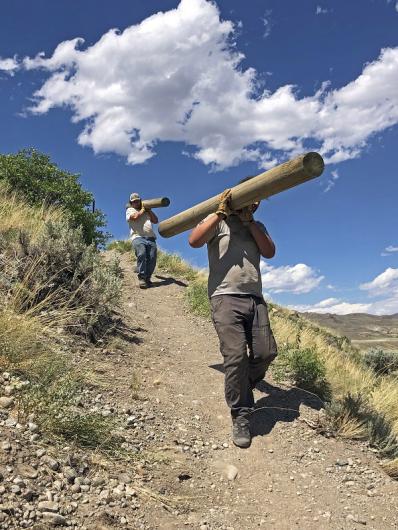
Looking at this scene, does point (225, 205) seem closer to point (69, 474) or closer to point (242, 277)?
point (242, 277)

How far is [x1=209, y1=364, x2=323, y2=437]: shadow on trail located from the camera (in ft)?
16.0

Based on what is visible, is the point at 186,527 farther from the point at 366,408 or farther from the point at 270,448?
the point at 366,408

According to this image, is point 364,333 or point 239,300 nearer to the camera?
point 239,300

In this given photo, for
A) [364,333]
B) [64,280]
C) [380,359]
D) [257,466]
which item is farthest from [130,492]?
[364,333]

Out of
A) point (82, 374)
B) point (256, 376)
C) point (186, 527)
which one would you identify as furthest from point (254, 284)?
point (186, 527)

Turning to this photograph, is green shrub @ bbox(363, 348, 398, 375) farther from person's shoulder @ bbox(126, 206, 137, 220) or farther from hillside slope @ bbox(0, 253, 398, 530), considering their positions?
hillside slope @ bbox(0, 253, 398, 530)

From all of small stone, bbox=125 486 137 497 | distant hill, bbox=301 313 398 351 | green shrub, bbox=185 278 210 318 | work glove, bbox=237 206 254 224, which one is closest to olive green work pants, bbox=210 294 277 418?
work glove, bbox=237 206 254 224

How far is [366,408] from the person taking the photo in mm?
5242

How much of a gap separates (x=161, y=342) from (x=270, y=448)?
10.5 feet

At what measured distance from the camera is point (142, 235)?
36.6 ft

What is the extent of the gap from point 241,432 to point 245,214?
2212 mm

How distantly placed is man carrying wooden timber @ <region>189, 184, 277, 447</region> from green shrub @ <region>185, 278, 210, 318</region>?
436cm

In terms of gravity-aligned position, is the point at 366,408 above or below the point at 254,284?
below

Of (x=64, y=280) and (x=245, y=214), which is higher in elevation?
(x=245, y=214)
